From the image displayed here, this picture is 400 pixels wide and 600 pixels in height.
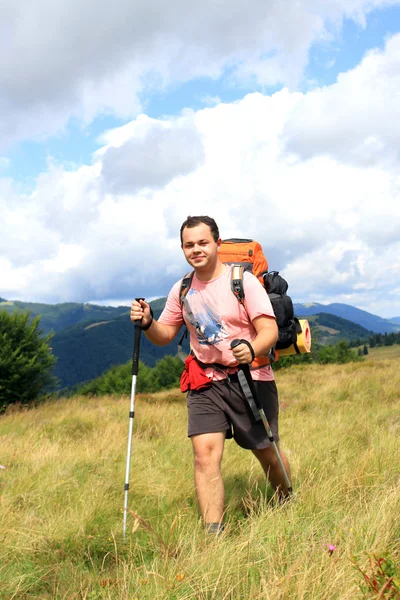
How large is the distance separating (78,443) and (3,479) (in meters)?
2.16

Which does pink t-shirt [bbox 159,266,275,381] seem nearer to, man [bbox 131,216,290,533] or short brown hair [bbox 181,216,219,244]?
man [bbox 131,216,290,533]

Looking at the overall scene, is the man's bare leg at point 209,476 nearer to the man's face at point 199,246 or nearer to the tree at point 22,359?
the man's face at point 199,246

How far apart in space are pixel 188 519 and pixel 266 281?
210cm

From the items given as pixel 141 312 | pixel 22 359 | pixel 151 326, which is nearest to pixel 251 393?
pixel 151 326

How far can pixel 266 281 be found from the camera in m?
4.48

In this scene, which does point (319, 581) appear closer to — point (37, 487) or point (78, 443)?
point (37, 487)

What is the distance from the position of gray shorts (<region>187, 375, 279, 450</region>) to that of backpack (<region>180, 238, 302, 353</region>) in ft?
1.89

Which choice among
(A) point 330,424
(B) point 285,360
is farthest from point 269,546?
(B) point 285,360

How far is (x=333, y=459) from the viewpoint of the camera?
5.38 m

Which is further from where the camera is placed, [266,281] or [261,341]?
[266,281]

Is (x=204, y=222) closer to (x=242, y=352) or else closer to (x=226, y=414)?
(x=242, y=352)

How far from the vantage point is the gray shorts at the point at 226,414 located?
391cm

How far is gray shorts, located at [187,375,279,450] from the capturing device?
3.91 meters

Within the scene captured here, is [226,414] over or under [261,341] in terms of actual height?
under
